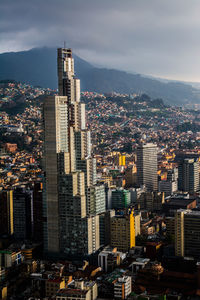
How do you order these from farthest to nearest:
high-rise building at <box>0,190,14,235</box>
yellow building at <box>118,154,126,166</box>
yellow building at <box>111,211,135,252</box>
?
yellow building at <box>118,154,126,166</box>, high-rise building at <box>0,190,14,235</box>, yellow building at <box>111,211,135,252</box>

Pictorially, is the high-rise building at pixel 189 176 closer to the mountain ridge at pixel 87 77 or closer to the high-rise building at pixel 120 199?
the high-rise building at pixel 120 199

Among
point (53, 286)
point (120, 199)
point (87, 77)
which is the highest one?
point (87, 77)

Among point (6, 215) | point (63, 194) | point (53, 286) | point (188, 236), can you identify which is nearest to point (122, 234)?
point (188, 236)

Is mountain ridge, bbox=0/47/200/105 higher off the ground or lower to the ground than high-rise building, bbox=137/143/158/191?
higher

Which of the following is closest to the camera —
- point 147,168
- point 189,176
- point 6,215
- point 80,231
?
point 80,231

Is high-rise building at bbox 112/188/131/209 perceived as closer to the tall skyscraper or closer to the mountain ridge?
the tall skyscraper

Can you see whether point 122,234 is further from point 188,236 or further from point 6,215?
point 6,215

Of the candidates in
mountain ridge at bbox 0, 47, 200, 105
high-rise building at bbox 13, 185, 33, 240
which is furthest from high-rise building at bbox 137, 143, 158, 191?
mountain ridge at bbox 0, 47, 200, 105
